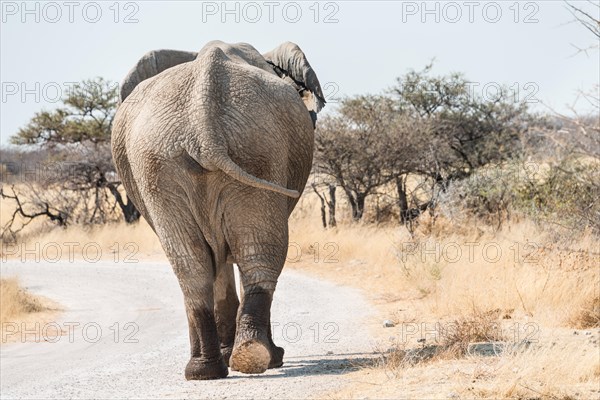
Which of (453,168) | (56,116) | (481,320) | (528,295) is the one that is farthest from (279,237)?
(56,116)

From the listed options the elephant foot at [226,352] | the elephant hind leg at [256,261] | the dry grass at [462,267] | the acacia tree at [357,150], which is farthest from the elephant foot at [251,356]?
the acacia tree at [357,150]

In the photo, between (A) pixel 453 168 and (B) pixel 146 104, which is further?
(A) pixel 453 168

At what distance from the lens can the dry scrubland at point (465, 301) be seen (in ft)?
18.9

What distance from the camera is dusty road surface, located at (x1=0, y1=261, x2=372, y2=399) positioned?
6.72m

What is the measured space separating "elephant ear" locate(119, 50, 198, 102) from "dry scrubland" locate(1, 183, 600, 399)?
126 inches

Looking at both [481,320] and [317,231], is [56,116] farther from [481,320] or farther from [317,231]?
[481,320]

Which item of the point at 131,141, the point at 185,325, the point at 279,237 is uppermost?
the point at 131,141

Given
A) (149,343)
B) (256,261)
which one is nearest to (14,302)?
(149,343)

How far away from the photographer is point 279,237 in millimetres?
6453

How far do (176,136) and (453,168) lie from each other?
51.0 ft

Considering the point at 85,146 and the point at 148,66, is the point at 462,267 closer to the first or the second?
the point at 148,66

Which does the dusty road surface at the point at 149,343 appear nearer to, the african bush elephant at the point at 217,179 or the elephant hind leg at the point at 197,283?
the elephant hind leg at the point at 197,283

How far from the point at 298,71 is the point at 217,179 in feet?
6.42

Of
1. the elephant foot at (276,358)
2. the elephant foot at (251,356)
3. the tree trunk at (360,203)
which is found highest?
the tree trunk at (360,203)
